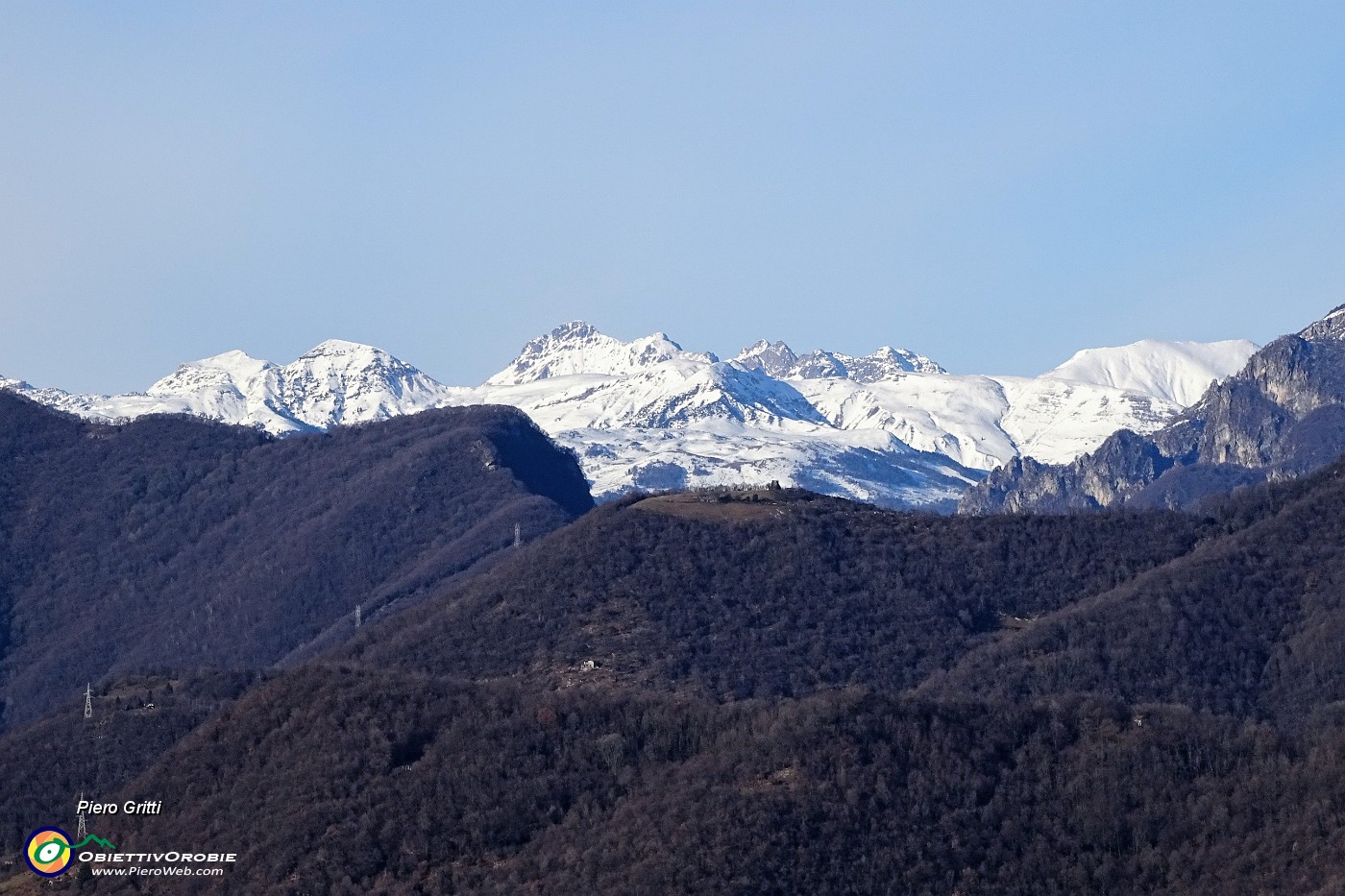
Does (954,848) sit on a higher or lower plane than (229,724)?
lower

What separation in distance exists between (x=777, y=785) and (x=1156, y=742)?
24130mm

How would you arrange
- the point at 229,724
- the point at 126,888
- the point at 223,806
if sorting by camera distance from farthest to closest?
the point at 229,724
the point at 223,806
the point at 126,888

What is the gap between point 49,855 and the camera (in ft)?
486

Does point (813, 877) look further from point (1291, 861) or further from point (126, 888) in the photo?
point (126, 888)

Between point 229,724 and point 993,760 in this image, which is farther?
point 229,724

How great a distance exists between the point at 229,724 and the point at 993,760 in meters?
53.4

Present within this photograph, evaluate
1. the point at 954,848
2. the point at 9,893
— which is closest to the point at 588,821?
the point at 954,848

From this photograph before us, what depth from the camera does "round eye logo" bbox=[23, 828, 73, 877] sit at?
147m

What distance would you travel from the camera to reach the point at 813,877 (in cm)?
13862

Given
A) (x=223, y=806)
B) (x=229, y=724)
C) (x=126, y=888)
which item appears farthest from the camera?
(x=229, y=724)

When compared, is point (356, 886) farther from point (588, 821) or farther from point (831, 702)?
point (831, 702)

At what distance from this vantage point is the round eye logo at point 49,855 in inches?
5802

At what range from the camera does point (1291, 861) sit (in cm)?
13575

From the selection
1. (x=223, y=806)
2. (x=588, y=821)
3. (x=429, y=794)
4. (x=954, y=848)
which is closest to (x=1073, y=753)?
(x=954, y=848)
